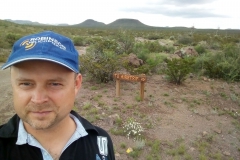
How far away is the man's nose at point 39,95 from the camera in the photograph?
1.21m

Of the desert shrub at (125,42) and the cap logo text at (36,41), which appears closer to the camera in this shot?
the cap logo text at (36,41)

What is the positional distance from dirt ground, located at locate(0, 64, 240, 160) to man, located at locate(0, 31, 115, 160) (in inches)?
105

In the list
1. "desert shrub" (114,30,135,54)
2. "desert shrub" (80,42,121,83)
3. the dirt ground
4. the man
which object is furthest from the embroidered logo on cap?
"desert shrub" (114,30,135,54)

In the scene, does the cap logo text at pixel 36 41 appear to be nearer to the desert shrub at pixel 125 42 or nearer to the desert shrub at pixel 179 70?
the desert shrub at pixel 179 70

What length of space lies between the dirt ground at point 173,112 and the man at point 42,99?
2.67 meters

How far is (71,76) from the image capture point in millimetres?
1341

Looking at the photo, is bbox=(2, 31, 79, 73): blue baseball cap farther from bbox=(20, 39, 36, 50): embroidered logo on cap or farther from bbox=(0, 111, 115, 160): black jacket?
bbox=(0, 111, 115, 160): black jacket

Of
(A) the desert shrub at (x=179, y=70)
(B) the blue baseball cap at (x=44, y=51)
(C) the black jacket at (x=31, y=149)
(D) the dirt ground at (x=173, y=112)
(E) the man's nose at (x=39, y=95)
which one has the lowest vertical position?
(D) the dirt ground at (x=173, y=112)

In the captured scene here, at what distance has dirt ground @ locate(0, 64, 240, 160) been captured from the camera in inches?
171

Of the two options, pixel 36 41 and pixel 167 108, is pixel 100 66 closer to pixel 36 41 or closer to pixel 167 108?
pixel 167 108

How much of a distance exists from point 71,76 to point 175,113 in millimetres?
4729

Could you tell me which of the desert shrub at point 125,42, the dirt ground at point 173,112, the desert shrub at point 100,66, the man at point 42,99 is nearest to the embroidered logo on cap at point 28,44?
the man at point 42,99

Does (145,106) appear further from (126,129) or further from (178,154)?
(178,154)

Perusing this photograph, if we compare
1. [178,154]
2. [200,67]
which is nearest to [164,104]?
[178,154]
